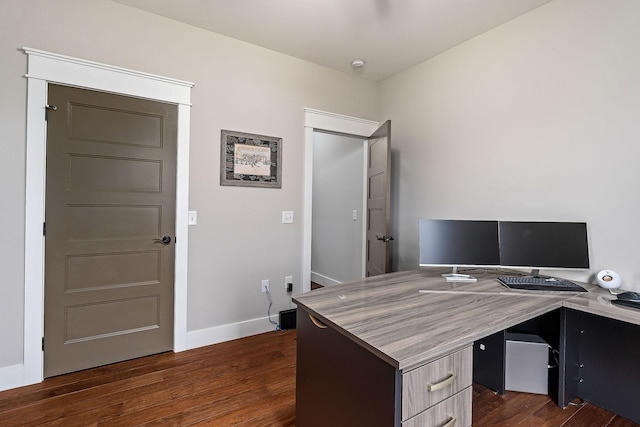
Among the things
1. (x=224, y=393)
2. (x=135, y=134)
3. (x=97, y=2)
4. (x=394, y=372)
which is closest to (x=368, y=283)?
(x=394, y=372)

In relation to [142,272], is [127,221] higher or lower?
higher

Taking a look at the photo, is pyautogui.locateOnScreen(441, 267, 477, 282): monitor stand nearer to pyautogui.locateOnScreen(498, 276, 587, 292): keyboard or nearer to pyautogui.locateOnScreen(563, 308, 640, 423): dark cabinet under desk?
pyautogui.locateOnScreen(498, 276, 587, 292): keyboard

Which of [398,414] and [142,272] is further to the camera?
[142,272]

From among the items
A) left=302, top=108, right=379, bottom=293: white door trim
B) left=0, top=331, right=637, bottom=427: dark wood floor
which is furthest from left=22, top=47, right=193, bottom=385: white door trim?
left=302, top=108, right=379, bottom=293: white door trim

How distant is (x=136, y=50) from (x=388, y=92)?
2.47 metres

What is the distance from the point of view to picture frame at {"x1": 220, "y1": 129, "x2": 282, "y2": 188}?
2686 millimetres

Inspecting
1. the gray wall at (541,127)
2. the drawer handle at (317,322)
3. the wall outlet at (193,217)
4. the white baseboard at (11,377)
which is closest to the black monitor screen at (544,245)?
the gray wall at (541,127)

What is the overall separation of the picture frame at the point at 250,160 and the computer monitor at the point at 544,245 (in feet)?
6.42

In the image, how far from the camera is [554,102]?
2.11m

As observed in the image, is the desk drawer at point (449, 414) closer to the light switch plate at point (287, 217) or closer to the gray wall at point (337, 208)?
the light switch plate at point (287, 217)

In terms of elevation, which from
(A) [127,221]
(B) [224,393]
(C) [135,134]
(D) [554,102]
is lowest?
(B) [224,393]

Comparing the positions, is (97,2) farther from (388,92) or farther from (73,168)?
(388,92)

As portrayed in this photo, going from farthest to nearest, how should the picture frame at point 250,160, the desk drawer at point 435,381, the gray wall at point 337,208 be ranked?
the gray wall at point 337,208, the picture frame at point 250,160, the desk drawer at point 435,381

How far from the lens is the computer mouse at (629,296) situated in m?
1.58
